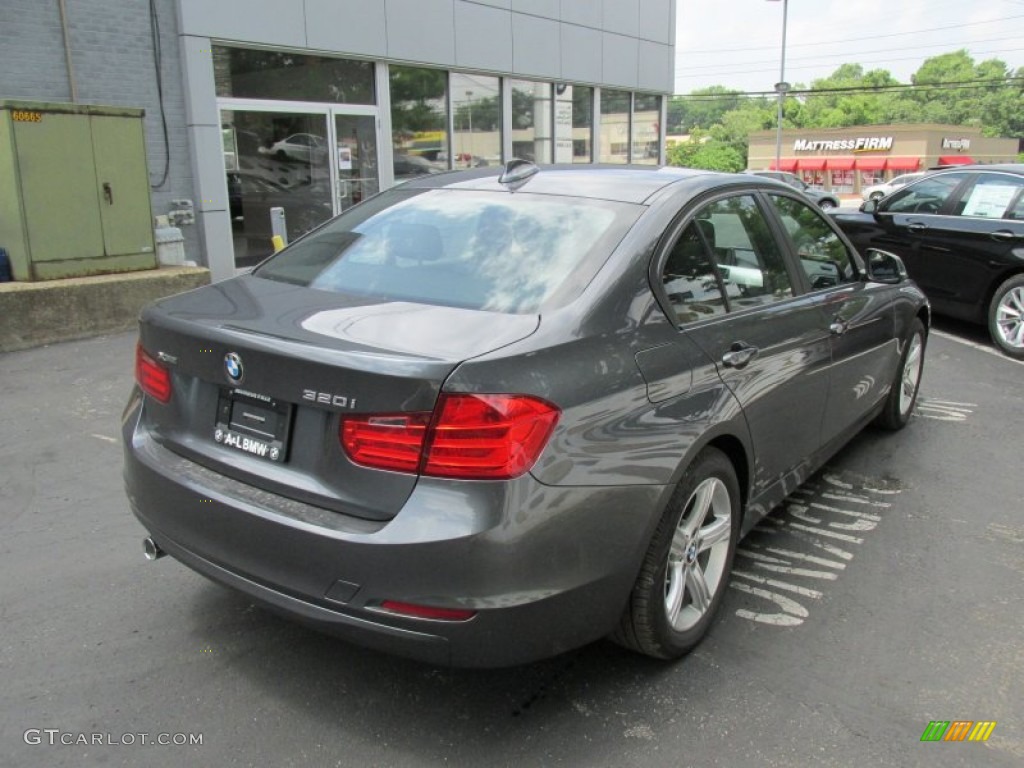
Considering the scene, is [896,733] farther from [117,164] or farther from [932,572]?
[117,164]

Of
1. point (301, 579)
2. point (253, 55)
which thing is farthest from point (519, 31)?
point (301, 579)

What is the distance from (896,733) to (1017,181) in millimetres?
6970

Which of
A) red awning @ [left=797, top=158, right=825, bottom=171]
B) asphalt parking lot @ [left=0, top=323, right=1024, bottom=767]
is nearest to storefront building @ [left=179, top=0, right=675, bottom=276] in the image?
asphalt parking lot @ [left=0, top=323, right=1024, bottom=767]

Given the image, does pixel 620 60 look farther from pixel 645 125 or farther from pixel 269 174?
pixel 269 174

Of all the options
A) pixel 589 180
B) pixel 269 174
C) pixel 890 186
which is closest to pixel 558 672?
pixel 589 180

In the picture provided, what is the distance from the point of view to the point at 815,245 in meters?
4.22

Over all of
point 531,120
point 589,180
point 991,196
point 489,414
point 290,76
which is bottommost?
point 489,414

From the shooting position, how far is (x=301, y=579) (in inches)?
95.0

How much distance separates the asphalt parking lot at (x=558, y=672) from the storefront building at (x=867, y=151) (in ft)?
241

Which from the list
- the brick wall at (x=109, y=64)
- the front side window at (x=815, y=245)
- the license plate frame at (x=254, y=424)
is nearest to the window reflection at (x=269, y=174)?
the brick wall at (x=109, y=64)

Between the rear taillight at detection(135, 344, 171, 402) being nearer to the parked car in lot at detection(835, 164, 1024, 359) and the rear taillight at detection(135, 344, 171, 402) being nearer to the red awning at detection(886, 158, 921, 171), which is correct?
the parked car in lot at detection(835, 164, 1024, 359)

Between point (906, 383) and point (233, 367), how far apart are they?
4455mm

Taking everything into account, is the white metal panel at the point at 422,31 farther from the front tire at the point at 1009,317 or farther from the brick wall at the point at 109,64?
the front tire at the point at 1009,317

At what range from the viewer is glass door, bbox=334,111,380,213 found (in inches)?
480
